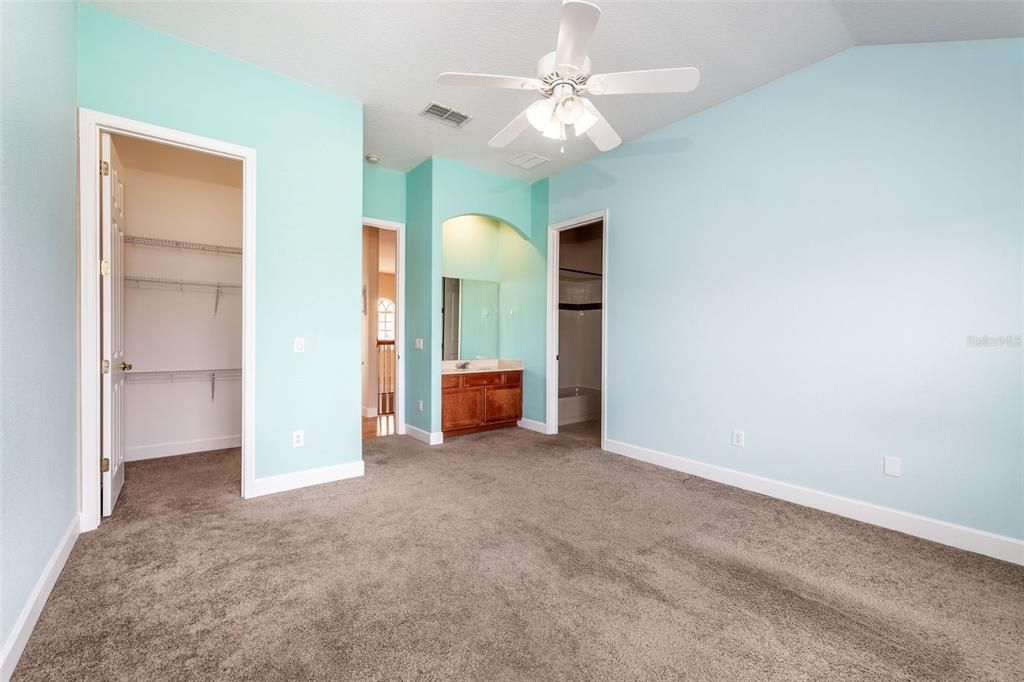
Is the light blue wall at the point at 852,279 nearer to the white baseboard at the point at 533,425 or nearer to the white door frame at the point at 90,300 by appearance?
the white baseboard at the point at 533,425

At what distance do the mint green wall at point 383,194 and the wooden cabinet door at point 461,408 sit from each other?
2.13 meters

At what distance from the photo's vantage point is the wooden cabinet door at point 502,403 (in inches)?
202

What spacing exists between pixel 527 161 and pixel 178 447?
4.42m

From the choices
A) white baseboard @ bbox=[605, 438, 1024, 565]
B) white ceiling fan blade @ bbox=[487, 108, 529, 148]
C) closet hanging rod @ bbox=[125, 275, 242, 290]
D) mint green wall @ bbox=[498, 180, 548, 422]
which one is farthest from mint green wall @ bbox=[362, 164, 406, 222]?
white baseboard @ bbox=[605, 438, 1024, 565]

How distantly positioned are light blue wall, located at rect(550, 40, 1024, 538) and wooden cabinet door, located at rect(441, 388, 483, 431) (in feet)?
6.27

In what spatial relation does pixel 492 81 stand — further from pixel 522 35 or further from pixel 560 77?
pixel 522 35

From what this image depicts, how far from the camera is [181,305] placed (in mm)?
4168

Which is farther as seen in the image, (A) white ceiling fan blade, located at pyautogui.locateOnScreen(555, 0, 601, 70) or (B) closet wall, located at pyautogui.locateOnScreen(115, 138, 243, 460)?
(B) closet wall, located at pyautogui.locateOnScreen(115, 138, 243, 460)

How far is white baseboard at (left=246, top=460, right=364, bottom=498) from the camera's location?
3068 millimetres

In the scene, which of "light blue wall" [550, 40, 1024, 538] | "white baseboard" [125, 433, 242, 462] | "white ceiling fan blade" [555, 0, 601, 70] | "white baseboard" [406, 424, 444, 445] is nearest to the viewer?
"white ceiling fan blade" [555, 0, 601, 70]

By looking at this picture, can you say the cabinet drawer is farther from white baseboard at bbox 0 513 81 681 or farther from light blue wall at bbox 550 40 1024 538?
white baseboard at bbox 0 513 81 681

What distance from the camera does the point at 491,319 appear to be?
5.80m

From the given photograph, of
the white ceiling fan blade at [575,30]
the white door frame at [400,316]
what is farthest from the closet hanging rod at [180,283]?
the white ceiling fan blade at [575,30]

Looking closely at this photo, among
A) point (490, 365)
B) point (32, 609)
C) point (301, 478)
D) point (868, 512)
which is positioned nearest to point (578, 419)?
point (490, 365)
